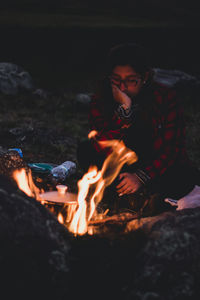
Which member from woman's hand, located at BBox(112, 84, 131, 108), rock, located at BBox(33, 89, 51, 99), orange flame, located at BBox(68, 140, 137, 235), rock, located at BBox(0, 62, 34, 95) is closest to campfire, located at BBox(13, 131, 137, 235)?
orange flame, located at BBox(68, 140, 137, 235)

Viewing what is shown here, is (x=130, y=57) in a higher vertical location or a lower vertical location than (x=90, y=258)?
higher

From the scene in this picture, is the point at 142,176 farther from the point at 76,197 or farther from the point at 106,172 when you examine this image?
the point at 76,197

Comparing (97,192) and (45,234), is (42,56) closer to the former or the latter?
(97,192)

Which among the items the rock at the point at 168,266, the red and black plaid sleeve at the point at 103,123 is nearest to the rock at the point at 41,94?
the red and black plaid sleeve at the point at 103,123

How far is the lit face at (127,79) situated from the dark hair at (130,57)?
0.05 m

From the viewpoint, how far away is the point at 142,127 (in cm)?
486

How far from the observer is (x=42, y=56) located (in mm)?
20797

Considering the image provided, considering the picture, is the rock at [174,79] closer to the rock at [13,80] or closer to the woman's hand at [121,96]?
the rock at [13,80]

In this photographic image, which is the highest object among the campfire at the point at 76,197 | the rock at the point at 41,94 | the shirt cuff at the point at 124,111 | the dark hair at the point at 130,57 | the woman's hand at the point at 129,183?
the dark hair at the point at 130,57

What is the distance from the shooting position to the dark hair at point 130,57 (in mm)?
4562

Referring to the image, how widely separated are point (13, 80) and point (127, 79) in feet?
35.2

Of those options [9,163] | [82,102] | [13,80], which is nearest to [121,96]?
[9,163]

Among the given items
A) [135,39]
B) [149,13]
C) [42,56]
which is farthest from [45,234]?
[149,13]

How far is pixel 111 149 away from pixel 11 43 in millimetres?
17640
